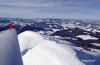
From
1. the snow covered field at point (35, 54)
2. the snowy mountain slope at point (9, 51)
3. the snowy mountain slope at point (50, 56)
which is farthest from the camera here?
the snowy mountain slope at point (50, 56)

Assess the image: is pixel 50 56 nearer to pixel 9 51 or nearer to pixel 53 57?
pixel 53 57

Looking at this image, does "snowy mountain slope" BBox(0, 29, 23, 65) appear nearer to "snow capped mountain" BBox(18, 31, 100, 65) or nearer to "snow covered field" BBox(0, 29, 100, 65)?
"snow covered field" BBox(0, 29, 100, 65)

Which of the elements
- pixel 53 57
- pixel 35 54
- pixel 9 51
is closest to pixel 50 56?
pixel 53 57

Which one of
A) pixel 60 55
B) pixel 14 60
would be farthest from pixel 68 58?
pixel 14 60

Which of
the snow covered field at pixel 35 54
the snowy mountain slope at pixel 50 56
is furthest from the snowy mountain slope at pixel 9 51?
the snowy mountain slope at pixel 50 56

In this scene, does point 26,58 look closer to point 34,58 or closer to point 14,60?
point 34,58

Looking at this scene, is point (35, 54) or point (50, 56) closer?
point (50, 56)

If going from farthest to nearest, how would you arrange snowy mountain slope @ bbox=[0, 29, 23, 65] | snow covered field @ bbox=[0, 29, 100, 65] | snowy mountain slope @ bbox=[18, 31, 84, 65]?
1. snowy mountain slope @ bbox=[18, 31, 84, 65]
2. snow covered field @ bbox=[0, 29, 100, 65]
3. snowy mountain slope @ bbox=[0, 29, 23, 65]

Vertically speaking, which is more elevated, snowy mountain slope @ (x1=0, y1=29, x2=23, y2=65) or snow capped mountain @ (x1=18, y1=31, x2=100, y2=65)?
snowy mountain slope @ (x1=0, y1=29, x2=23, y2=65)

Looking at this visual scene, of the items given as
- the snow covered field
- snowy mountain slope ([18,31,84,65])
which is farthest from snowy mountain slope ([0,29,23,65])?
snowy mountain slope ([18,31,84,65])

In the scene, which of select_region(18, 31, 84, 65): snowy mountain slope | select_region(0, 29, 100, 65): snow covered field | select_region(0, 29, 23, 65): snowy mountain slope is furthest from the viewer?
select_region(18, 31, 84, 65): snowy mountain slope

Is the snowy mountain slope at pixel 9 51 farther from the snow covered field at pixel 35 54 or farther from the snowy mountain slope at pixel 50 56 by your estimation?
the snowy mountain slope at pixel 50 56
